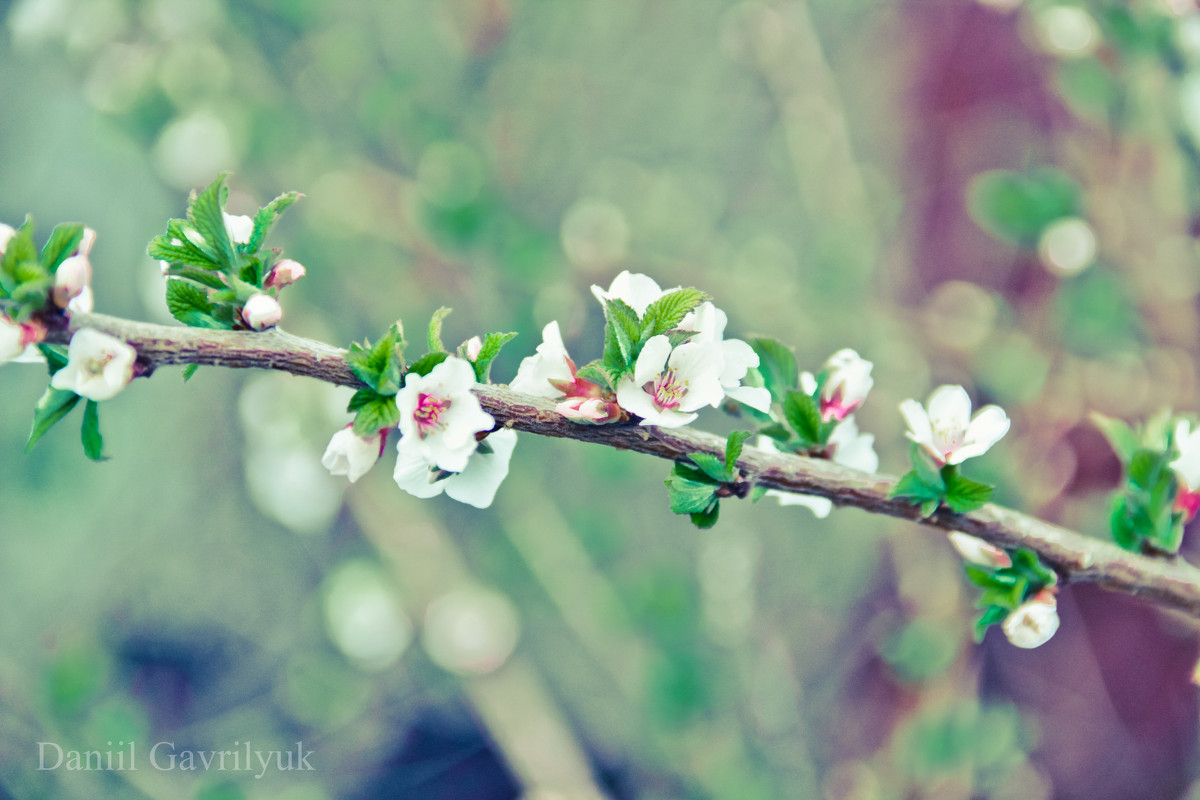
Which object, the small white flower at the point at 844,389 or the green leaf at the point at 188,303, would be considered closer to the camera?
the green leaf at the point at 188,303

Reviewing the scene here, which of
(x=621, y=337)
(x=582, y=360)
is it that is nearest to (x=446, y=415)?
(x=621, y=337)

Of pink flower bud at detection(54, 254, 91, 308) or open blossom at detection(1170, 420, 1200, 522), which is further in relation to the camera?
open blossom at detection(1170, 420, 1200, 522)

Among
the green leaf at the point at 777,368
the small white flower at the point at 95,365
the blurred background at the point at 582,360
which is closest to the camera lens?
→ the small white flower at the point at 95,365

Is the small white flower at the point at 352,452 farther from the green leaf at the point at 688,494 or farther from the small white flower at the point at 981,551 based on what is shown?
the small white flower at the point at 981,551

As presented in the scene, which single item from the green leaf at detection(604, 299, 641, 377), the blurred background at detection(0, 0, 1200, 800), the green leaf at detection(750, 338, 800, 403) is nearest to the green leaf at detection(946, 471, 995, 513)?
the green leaf at detection(750, 338, 800, 403)

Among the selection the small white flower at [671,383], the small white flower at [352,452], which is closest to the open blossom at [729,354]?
the small white flower at [671,383]

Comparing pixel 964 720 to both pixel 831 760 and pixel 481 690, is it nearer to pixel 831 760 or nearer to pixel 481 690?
pixel 831 760

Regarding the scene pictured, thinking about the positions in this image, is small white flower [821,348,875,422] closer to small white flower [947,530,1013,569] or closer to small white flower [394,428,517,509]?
small white flower [947,530,1013,569]

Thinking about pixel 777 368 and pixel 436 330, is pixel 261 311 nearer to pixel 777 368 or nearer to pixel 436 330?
pixel 436 330

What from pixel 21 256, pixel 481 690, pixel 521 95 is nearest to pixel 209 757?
pixel 481 690
